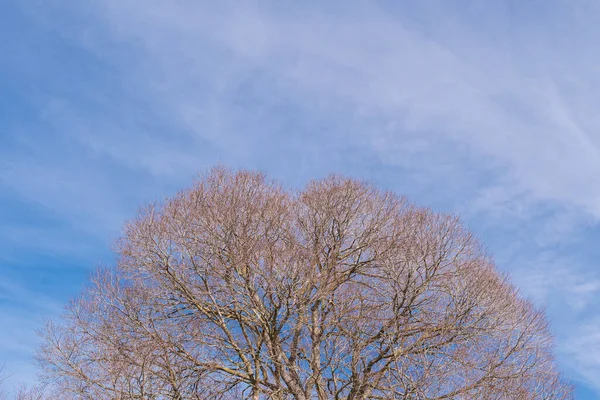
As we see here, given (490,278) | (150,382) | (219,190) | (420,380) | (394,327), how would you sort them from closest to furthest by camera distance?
(420,380) < (150,382) < (394,327) < (490,278) < (219,190)

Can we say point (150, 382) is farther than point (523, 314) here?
No

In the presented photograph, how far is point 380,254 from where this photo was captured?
69.2 feet

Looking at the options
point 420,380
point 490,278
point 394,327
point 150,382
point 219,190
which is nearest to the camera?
point 420,380

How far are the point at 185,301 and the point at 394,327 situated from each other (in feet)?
21.1

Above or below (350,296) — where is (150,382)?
below

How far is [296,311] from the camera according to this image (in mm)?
19484

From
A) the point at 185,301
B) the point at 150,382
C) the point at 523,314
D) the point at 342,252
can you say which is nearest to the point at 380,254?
the point at 342,252

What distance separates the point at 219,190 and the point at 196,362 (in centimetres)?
618

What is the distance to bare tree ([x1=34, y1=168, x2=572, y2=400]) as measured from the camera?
1894 cm

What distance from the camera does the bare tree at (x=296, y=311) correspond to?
746 inches

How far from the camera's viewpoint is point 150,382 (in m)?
18.4

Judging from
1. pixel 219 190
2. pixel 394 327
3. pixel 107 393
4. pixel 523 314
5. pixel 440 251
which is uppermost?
pixel 219 190

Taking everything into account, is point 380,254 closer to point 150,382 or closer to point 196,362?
point 196,362

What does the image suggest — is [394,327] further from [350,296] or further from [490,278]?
[490,278]
